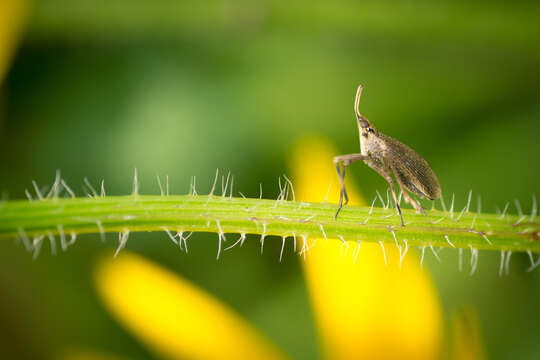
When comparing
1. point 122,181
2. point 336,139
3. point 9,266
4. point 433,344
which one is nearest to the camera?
point 433,344

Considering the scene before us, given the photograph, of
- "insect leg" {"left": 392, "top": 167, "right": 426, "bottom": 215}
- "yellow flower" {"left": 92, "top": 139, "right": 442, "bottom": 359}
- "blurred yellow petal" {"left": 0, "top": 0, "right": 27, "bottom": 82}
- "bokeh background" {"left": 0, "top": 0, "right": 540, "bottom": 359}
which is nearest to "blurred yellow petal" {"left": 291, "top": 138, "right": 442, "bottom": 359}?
"yellow flower" {"left": 92, "top": 139, "right": 442, "bottom": 359}

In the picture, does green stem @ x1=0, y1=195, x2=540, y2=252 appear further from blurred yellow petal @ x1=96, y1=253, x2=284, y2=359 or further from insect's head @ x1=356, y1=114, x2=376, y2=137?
blurred yellow petal @ x1=96, y1=253, x2=284, y2=359

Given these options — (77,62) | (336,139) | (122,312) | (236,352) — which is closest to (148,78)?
(77,62)

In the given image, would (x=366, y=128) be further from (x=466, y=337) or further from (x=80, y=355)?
(x=80, y=355)

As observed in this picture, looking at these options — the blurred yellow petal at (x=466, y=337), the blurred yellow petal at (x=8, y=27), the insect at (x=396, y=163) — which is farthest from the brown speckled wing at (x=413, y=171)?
the blurred yellow petal at (x=8, y=27)

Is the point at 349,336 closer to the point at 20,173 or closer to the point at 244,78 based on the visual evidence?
the point at 244,78
